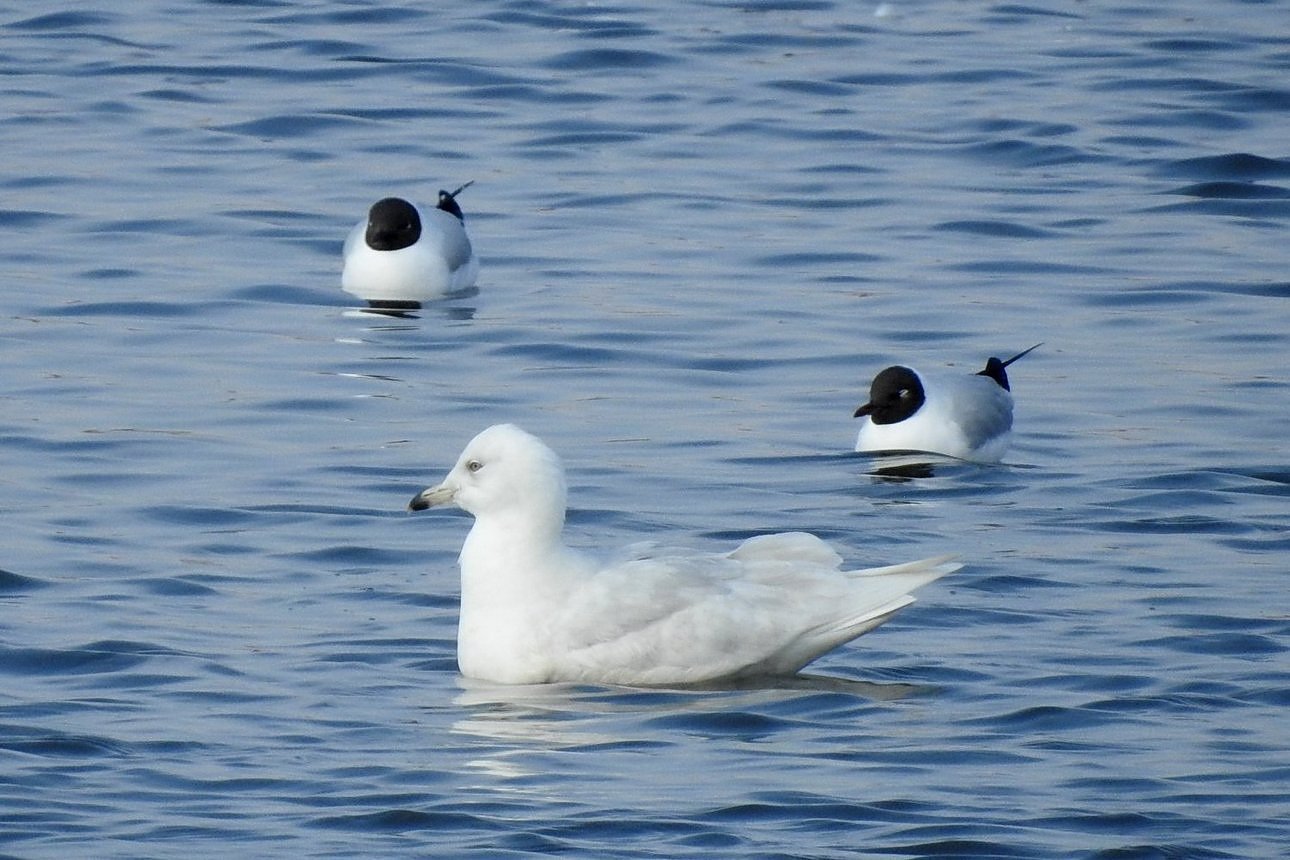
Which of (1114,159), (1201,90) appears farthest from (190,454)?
(1201,90)

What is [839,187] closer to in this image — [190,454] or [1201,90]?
[1201,90]

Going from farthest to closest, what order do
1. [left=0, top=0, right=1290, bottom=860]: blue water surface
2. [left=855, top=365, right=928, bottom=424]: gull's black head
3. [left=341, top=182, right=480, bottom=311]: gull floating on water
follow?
[left=341, top=182, right=480, bottom=311]: gull floating on water < [left=855, top=365, right=928, bottom=424]: gull's black head < [left=0, top=0, right=1290, bottom=860]: blue water surface

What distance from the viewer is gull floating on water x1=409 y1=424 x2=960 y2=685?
8.88 meters

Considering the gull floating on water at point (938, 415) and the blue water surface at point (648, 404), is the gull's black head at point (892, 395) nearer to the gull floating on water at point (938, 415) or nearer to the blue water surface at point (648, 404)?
the gull floating on water at point (938, 415)

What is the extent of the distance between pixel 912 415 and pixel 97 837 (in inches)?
243

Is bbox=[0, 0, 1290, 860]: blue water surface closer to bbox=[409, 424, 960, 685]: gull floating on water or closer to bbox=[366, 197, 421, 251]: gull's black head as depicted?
bbox=[409, 424, 960, 685]: gull floating on water

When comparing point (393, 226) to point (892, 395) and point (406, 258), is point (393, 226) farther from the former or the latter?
point (892, 395)

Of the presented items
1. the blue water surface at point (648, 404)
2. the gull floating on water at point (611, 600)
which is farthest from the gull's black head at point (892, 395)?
the gull floating on water at point (611, 600)

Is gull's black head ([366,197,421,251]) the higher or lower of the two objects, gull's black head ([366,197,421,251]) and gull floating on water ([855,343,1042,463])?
the higher

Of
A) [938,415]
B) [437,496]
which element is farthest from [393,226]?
[437,496]

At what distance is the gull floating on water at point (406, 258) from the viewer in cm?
1576

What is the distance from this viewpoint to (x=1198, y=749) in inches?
316

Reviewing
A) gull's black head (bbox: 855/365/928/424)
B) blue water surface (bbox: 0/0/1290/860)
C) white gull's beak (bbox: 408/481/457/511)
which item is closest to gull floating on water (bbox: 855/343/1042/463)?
gull's black head (bbox: 855/365/928/424)

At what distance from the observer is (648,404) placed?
13031 millimetres
